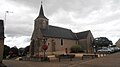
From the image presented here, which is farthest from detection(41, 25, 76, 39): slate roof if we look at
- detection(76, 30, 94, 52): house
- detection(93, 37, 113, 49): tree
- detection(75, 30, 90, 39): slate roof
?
detection(93, 37, 113, 49): tree

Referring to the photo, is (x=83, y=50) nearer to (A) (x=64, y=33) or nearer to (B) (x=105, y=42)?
(A) (x=64, y=33)

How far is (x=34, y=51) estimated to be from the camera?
57.1m

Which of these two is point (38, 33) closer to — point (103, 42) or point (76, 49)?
point (76, 49)

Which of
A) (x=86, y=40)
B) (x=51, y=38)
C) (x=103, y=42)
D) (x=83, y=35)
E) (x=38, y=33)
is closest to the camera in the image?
(x=38, y=33)

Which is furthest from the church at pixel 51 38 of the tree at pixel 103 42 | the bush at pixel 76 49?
the tree at pixel 103 42

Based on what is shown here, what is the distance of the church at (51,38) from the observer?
55188 millimetres

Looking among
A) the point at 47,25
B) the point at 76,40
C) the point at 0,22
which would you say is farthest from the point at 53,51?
the point at 0,22

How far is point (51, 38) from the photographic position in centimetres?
5631

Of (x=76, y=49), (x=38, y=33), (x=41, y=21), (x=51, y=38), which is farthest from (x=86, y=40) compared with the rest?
(x=38, y=33)

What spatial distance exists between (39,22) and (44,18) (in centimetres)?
255

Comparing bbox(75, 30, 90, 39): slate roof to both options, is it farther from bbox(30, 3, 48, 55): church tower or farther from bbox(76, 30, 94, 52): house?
bbox(30, 3, 48, 55): church tower

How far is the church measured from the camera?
55188 millimetres

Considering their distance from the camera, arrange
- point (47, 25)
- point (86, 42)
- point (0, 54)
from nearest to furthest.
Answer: point (0, 54), point (47, 25), point (86, 42)

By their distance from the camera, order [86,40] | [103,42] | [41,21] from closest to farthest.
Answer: [41,21], [86,40], [103,42]
